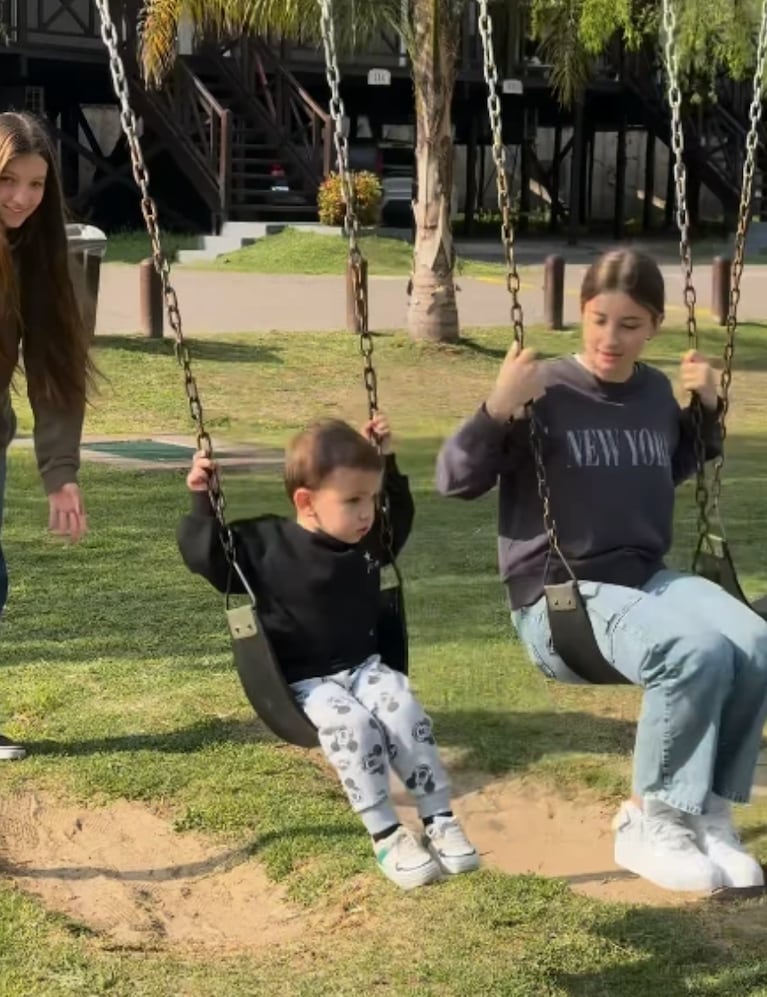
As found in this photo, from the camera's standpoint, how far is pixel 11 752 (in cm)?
450

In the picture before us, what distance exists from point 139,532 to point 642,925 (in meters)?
4.60

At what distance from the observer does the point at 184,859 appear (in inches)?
154

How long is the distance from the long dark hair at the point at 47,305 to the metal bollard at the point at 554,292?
12737 millimetres

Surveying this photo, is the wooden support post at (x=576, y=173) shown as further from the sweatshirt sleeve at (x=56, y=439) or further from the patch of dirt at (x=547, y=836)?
the sweatshirt sleeve at (x=56, y=439)

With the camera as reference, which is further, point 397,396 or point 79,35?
point 79,35

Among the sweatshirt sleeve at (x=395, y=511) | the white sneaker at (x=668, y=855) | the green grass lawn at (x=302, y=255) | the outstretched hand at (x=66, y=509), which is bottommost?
the green grass lawn at (x=302, y=255)

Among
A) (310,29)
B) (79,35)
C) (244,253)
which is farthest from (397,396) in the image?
(79,35)

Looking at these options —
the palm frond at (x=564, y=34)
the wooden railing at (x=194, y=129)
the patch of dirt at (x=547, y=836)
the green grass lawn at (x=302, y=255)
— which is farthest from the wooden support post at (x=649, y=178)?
the patch of dirt at (x=547, y=836)

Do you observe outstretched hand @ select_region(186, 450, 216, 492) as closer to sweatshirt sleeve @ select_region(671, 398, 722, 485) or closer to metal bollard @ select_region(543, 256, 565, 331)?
sweatshirt sleeve @ select_region(671, 398, 722, 485)

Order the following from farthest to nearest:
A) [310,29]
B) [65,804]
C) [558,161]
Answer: [558,161] < [310,29] < [65,804]

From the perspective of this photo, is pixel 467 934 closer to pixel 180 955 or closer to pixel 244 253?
pixel 180 955

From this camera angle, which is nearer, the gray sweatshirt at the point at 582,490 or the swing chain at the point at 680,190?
the gray sweatshirt at the point at 582,490

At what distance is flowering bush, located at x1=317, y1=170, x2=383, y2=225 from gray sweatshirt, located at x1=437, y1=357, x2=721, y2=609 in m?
18.6

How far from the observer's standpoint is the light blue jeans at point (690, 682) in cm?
328
